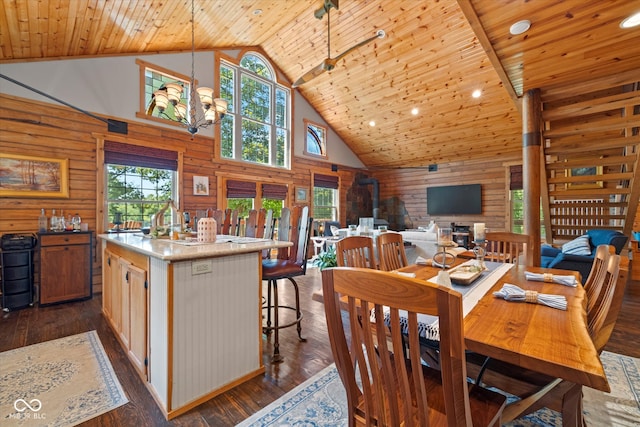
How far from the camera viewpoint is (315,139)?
7949 mm

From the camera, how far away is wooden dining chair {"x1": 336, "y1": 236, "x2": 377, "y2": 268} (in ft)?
6.09

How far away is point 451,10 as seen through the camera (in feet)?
14.9

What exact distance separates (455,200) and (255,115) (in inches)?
224

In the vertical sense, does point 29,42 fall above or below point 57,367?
above

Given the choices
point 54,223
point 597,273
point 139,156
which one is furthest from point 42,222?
point 597,273

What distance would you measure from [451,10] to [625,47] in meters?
2.73

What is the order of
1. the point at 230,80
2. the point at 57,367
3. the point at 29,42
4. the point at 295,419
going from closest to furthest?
the point at 295,419
the point at 57,367
the point at 29,42
the point at 230,80

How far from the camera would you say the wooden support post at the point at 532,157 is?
10.9 ft

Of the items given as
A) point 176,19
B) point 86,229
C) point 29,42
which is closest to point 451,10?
point 176,19

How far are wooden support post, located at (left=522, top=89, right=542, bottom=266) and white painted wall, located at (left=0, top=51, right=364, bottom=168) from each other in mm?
5087

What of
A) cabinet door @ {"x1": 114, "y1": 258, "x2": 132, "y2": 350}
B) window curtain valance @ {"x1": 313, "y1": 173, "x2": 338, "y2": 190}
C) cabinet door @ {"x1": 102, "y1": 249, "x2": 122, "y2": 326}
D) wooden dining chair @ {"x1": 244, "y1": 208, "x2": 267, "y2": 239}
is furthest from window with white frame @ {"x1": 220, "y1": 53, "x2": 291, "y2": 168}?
cabinet door @ {"x1": 114, "y1": 258, "x2": 132, "y2": 350}

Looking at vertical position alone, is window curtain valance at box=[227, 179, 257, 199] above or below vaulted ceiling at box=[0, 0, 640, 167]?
below

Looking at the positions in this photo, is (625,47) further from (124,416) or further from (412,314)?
(124,416)

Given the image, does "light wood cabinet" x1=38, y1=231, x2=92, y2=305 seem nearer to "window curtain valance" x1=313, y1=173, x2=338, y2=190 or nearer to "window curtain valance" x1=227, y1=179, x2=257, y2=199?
"window curtain valance" x1=227, y1=179, x2=257, y2=199
